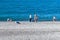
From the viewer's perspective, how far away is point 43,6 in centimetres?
7700

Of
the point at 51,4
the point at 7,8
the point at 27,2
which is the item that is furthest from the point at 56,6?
the point at 7,8

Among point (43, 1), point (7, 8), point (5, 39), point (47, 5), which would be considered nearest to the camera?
point (5, 39)

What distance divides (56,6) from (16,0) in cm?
1387

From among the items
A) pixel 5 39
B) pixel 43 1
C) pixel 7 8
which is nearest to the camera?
pixel 5 39

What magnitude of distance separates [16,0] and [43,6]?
43.3 ft

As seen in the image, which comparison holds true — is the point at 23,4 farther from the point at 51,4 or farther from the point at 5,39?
the point at 5,39

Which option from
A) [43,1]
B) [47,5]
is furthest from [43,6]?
[43,1]

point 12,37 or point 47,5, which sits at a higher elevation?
point 12,37

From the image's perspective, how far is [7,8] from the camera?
245ft

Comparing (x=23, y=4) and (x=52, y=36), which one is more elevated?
(x=52, y=36)

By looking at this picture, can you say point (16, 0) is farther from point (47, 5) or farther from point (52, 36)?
point (52, 36)

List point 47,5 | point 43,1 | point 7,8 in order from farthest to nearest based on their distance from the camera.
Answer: point 43,1 → point 47,5 → point 7,8

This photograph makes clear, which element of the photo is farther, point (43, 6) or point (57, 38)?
point (43, 6)

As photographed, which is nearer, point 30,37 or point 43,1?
point 30,37
